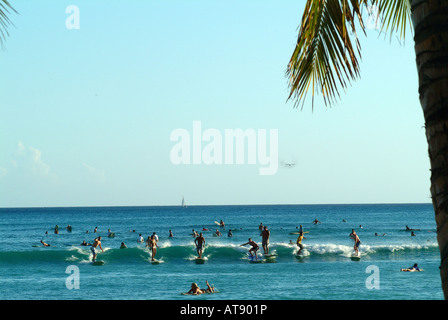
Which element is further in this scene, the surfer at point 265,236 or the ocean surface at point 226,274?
the surfer at point 265,236

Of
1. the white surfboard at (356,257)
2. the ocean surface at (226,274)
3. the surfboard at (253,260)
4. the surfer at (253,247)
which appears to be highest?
the surfer at (253,247)

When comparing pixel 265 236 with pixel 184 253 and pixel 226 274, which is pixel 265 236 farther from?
pixel 184 253

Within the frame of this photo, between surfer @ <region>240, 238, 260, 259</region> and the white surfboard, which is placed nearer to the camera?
surfer @ <region>240, 238, 260, 259</region>

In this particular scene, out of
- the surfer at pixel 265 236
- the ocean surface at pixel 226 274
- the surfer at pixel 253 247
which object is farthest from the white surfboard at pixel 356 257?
the surfer at pixel 253 247

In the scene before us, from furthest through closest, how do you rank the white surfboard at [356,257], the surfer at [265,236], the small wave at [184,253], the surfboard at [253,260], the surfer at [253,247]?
the small wave at [184,253] < the white surfboard at [356,257] < the surfboard at [253,260] < the surfer at [265,236] < the surfer at [253,247]

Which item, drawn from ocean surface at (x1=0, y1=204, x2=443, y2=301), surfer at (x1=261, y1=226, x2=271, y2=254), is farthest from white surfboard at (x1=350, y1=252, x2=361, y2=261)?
surfer at (x1=261, y1=226, x2=271, y2=254)

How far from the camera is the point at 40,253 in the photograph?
144 feet

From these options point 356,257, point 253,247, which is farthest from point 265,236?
point 356,257

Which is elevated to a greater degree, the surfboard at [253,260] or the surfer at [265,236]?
the surfer at [265,236]

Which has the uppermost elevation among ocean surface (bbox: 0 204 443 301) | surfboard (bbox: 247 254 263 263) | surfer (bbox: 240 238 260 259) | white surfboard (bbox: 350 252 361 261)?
surfer (bbox: 240 238 260 259)

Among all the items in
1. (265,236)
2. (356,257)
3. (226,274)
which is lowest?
(226,274)

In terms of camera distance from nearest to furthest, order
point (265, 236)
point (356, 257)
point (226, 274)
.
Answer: point (226, 274), point (265, 236), point (356, 257)

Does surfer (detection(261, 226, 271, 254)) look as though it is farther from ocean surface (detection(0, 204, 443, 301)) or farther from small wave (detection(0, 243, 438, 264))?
small wave (detection(0, 243, 438, 264))

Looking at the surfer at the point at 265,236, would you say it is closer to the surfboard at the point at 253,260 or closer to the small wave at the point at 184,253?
the surfboard at the point at 253,260
